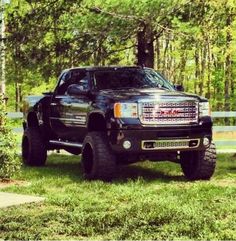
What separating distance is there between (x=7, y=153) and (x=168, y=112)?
2.98 metres

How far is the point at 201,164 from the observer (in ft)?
36.0

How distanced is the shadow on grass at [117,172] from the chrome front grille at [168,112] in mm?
1100

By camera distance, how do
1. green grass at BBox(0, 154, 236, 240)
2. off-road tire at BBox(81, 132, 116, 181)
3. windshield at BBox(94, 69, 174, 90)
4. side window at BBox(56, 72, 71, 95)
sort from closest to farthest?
green grass at BBox(0, 154, 236, 240) → off-road tire at BBox(81, 132, 116, 181) → windshield at BBox(94, 69, 174, 90) → side window at BBox(56, 72, 71, 95)

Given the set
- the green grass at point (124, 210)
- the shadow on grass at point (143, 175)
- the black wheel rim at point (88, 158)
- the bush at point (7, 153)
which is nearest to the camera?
the green grass at point (124, 210)

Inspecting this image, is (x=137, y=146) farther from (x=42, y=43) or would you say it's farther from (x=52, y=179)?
(x=42, y=43)

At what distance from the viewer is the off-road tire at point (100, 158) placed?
10398mm

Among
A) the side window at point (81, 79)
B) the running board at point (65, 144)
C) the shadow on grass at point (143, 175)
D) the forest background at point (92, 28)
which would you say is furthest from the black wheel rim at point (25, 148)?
the forest background at point (92, 28)

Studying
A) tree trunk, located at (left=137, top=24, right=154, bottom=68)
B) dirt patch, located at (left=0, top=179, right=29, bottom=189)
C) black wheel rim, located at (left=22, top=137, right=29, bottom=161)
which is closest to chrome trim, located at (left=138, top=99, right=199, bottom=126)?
dirt patch, located at (left=0, top=179, right=29, bottom=189)

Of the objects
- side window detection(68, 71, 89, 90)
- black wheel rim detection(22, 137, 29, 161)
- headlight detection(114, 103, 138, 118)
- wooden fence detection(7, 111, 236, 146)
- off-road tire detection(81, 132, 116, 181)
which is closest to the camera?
headlight detection(114, 103, 138, 118)

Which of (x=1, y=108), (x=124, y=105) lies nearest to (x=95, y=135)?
(x=124, y=105)

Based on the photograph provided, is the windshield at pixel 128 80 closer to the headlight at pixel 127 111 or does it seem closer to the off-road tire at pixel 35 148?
the headlight at pixel 127 111

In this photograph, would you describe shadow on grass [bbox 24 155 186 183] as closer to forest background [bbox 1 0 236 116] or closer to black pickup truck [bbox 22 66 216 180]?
black pickup truck [bbox 22 66 216 180]

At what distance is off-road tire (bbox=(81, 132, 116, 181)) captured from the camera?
10.4 m

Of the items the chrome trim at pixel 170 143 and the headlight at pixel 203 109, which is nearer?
the chrome trim at pixel 170 143
